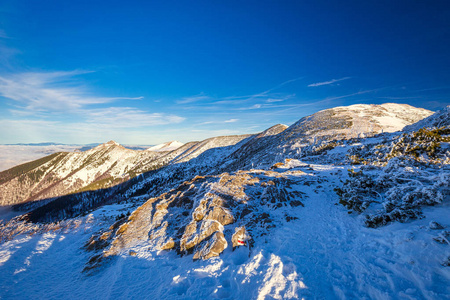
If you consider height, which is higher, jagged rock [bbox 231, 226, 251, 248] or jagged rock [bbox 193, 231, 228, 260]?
jagged rock [bbox 231, 226, 251, 248]

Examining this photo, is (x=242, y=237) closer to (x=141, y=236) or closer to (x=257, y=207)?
(x=257, y=207)

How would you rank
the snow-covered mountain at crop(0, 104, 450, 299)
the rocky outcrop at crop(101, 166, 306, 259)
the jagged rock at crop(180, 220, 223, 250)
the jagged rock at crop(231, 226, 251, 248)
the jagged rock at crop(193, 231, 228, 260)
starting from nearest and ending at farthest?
the snow-covered mountain at crop(0, 104, 450, 299), the jagged rock at crop(193, 231, 228, 260), the jagged rock at crop(231, 226, 251, 248), the rocky outcrop at crop(101, 166, 306, 259), the jagged rock at crop(180, 220, 223, 250)

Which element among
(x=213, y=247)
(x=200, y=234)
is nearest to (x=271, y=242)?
(x=213, y=247)

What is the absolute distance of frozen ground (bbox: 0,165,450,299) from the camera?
21.8 feet

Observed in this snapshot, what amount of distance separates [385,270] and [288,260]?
393 cm

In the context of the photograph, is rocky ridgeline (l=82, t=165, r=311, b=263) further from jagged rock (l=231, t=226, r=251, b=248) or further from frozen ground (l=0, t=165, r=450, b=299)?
frozen ground (l=0, t=165, r=450, b=299)

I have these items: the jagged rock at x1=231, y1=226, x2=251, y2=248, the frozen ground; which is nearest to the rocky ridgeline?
the jagged rock at x1=231, y1=226, x2=251, y2=248

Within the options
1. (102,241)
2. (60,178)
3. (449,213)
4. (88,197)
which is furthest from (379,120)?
(60,178)

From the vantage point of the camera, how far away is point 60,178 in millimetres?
176875

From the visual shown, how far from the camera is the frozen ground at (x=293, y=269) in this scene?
6633mm

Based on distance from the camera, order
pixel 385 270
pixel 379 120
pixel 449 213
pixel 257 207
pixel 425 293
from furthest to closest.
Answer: pixel 379 120
pixel 257 207
pixel 449 213
pixel 385 270
pixel 425 293

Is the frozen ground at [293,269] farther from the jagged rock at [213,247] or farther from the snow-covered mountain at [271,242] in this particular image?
the jagged rock at [213,247]

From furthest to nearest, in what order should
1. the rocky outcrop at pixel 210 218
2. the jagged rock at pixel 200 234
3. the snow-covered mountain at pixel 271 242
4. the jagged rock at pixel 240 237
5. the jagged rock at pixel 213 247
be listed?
the jagged rock at pixel 200 234
the rocky outcrop at pixel 210 218
the jagged rock at pixel 240 237
the jagged rock at pixel 213 247
the snow-covered mountain at pixel 271 242

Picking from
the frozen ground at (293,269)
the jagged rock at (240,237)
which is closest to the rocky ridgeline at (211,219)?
the jagged rock at (240,237)
